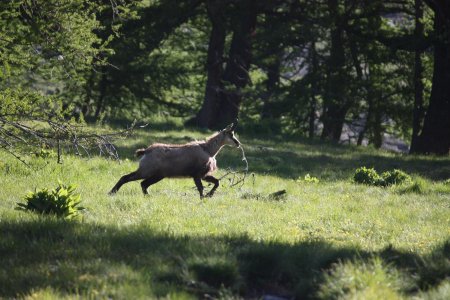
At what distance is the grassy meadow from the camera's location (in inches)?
276

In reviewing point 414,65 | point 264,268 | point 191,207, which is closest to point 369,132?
point 414,65

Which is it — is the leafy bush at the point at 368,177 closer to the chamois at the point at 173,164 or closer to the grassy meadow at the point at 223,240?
the grassy meadow at the point at 223,240

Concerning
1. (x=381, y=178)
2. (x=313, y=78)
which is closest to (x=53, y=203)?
(x=381, y=178)

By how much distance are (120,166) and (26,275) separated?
856 centimetres

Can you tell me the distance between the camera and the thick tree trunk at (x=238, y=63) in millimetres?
27516

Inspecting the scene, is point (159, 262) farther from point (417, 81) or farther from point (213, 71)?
point (417, 81)

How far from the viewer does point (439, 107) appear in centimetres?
2366

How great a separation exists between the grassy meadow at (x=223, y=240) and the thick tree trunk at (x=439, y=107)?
841cm

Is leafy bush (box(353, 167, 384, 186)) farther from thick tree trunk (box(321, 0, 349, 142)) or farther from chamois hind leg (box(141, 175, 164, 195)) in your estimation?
thick tree trunk (box(321, 0, 349, 142))

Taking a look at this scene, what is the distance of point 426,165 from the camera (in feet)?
66.5

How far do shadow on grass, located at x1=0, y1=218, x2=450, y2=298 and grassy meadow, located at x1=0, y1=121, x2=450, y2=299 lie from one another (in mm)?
16

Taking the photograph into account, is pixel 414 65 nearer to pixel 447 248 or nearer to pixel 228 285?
pixel 447 248

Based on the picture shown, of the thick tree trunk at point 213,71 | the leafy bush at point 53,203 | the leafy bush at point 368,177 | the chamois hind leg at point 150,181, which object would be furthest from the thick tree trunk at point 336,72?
the leafy bush at point 53,203

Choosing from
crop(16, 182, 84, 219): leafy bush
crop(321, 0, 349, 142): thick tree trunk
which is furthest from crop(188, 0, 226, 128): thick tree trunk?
crop(16, 182, 84, 219): leafy bush
